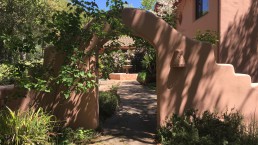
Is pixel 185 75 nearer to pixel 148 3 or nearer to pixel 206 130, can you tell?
pixel 206 130

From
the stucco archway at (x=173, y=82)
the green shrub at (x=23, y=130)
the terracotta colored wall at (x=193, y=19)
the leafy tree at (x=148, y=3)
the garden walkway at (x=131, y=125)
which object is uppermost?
the leafy tree at (x=148, y=3)

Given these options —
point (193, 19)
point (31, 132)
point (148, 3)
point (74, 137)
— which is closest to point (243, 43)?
point (193, 19)

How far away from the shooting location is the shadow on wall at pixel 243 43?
10977mm

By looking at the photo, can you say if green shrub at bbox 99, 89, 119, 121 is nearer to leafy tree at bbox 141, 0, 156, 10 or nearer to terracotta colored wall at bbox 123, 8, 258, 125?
terracotta colored wall at bbox 123, 8, 258, 125

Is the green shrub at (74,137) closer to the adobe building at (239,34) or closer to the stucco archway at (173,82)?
the stucco archway at (173,82)

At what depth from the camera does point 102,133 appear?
8859 mm

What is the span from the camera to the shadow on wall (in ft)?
36.0

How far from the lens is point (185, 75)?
28.3ft

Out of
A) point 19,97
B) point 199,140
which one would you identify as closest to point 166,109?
point 199,140

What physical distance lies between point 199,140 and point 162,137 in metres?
1.12

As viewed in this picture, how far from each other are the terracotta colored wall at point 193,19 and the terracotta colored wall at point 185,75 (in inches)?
119

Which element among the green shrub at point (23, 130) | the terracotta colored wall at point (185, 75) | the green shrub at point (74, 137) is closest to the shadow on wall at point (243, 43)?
the terracotta colored wall at point (185, 75)

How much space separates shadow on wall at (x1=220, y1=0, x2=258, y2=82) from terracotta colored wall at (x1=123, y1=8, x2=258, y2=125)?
2.28 meters

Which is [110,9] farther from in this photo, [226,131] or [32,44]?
[226,131]
